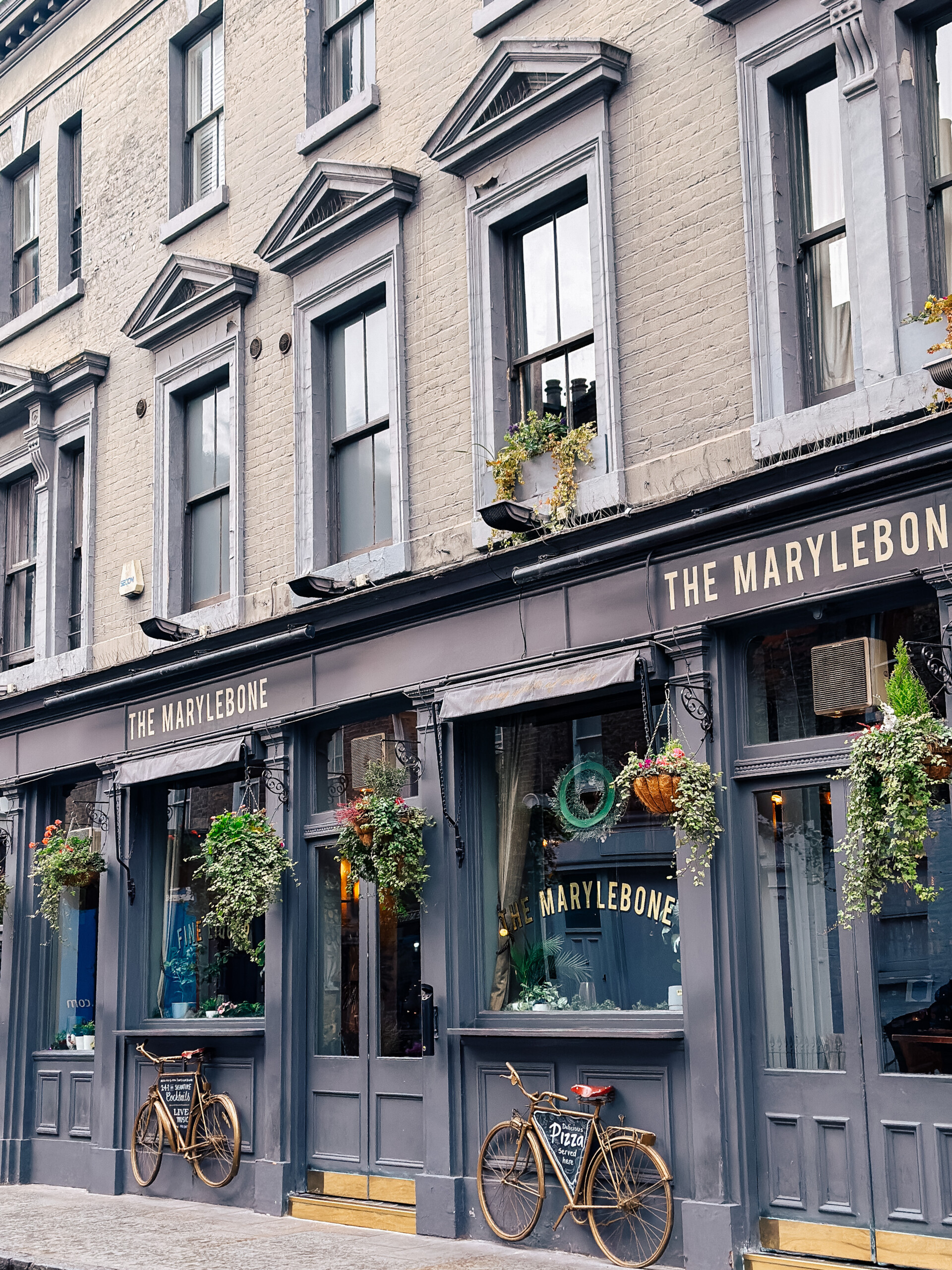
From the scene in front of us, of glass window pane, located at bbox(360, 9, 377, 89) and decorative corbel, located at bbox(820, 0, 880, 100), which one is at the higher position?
glass window pane, located at bbox(360, 9, 377, 89)

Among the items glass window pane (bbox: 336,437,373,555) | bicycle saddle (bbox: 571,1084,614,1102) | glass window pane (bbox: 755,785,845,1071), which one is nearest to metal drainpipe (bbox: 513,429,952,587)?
glass window pane (bbox: 755,785,845,1071)

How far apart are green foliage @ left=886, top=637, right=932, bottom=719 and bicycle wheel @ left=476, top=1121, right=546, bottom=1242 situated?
4072 mm

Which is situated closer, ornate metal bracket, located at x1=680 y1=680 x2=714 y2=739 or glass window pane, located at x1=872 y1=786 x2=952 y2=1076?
glass window pane, located at x1=872 y1=786 x2=952 y2=1076

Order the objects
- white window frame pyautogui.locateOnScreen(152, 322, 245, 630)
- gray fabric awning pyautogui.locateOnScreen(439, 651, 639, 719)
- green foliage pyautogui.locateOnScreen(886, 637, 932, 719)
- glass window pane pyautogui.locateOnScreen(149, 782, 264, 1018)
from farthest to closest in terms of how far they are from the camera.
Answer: white window frame pyautogui.locateOnScreen(152, 322, 245, 630), glass window pane pyautogui.locateOnScreen(149, 782, 264, 1018), gray fabric awning pyautogui.locateOnScreen(439, 651, 639, 719), green foliage pyautogui.locateOnScreen(886, 637, 932, 719)

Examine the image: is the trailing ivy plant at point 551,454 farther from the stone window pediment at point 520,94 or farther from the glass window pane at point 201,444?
the glass window pane at point 201,444

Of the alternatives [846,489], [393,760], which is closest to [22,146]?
[393,760]

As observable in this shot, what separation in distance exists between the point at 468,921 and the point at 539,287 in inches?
199

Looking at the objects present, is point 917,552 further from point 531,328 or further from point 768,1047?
point 531,328

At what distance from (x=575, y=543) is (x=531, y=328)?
2072 mm

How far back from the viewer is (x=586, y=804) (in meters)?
10.9

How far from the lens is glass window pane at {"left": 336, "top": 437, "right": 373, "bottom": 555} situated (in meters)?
13.0

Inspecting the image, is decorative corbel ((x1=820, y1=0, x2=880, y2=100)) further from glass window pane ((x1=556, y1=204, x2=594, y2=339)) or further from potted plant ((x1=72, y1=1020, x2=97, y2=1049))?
potted plant ((x1=72, y1=1020, x2=97, y2=1049))

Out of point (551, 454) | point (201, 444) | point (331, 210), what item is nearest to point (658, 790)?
point (551, 454)

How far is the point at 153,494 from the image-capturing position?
49.6 ft
